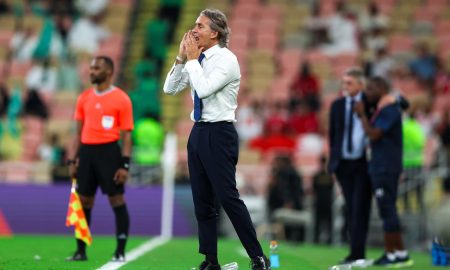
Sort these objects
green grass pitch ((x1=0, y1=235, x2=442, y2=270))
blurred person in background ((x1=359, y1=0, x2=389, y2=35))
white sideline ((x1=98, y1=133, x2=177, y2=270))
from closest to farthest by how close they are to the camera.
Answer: green grass pitch ((x1=0, y1=235, x2=442, y2=270)), white sideline ((x1=98, y1=133, x2=177, y2=270)), blurred person in background ((x1=359, y1=0, x2=389, y2=35))

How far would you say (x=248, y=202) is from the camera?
67.9 feet

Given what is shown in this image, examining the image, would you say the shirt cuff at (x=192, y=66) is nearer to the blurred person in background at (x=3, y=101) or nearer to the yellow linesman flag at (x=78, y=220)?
the yellow linesman flag at (x=78, y=220)

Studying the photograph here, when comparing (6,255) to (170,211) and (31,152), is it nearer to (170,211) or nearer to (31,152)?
(170,211)

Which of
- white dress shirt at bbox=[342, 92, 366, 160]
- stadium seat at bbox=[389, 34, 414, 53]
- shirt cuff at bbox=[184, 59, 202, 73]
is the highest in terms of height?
stadium seat at bbox=[389, 34, 414, 53]

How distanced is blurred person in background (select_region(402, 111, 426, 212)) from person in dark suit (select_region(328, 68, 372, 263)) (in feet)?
19.9

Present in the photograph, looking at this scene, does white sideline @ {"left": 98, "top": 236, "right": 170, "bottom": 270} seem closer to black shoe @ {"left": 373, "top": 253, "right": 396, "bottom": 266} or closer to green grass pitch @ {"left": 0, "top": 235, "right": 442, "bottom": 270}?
green grass pitch @ {"left": 0, "top": 235, "right": 442, "bottom": 270}

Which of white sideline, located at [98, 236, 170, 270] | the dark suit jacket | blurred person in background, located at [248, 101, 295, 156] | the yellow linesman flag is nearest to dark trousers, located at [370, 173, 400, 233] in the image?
the dark suit jacket

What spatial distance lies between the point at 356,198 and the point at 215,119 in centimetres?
371

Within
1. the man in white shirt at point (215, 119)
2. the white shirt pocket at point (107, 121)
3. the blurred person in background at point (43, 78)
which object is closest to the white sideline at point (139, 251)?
the white shirt pocket at point (107, 121)

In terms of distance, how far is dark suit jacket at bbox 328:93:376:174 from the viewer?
13.5 metres

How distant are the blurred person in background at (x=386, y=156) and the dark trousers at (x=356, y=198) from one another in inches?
4.8

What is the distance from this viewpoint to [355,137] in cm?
1348

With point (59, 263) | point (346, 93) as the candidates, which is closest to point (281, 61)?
point (346, 93)

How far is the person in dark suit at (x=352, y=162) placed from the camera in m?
13.3
